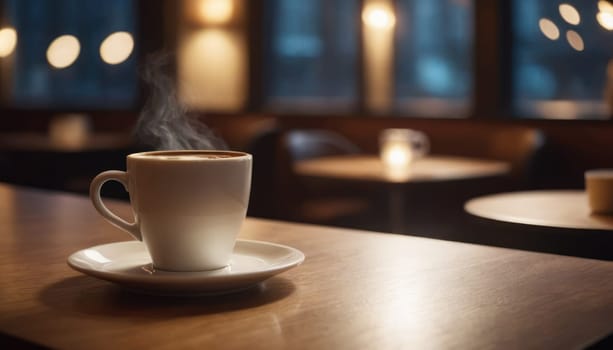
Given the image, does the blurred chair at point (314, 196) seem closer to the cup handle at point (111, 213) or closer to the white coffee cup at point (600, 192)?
the white coffee cup at point (600, 192)

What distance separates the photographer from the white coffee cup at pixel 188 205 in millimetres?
896

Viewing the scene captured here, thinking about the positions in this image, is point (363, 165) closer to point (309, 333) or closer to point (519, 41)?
point (519, 41)

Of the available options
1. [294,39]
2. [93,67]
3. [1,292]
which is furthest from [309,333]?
[93,67]

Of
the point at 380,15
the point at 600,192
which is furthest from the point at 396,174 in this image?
the point at 380,15

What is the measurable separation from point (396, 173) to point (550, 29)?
194 centimetres

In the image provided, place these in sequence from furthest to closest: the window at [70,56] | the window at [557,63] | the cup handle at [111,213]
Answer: the window at [70,56], the window at [557,63], the cup handle at [111,213]

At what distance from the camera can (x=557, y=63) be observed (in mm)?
4996

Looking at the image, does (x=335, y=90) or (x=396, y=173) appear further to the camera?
(x=335, y=90)

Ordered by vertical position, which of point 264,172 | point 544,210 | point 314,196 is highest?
point 544,210

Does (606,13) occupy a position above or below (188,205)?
above

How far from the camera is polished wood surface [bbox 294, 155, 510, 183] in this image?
3.19m

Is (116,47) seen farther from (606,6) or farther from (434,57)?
(606,6)

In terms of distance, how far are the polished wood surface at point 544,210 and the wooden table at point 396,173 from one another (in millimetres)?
897

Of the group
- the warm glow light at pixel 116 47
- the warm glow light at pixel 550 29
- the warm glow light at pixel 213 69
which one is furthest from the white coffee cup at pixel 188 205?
the warm glow light at pixel 116 47
